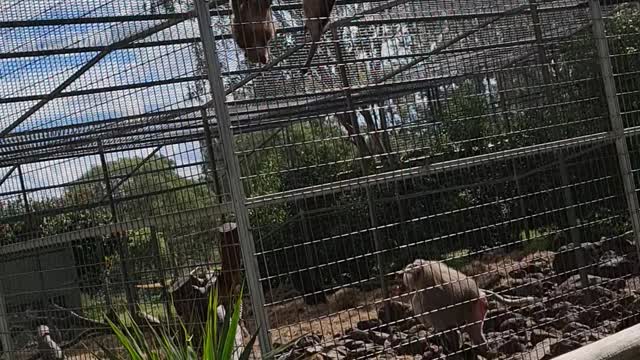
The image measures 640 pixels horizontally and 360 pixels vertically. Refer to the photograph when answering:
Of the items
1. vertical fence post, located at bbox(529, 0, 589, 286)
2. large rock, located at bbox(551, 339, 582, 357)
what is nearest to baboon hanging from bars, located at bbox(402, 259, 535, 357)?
large rock, located at bbox(551, 339, 582, 357)

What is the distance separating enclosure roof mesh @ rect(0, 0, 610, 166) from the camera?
4.57 m

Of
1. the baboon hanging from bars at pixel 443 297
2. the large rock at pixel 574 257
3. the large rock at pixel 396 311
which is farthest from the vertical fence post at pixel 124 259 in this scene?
the large rock at pixel 574 257

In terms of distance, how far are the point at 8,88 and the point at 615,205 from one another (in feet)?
14.0

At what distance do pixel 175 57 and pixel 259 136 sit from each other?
2148 mm

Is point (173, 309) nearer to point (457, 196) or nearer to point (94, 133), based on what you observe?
point (94, 133)

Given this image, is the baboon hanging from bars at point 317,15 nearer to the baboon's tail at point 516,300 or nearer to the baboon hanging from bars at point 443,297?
the baboon hanging from bars at point 443,297

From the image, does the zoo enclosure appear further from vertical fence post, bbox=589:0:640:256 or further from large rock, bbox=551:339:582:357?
large rock, bbox=551:339:582:357

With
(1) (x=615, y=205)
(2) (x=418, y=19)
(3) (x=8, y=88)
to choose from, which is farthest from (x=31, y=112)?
(1) (x=615, y=205)

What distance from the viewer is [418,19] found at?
19.1ft

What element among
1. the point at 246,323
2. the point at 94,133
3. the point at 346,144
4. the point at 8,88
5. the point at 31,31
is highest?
the point at 31,31

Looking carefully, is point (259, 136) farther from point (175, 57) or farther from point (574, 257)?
point (574, 257)

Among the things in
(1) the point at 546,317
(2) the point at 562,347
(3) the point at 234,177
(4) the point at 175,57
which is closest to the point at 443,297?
(2) the point at 562,347

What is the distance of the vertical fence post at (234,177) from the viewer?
3.94m

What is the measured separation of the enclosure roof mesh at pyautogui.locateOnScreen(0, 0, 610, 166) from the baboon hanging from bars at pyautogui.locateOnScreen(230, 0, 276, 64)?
103 millimetres
